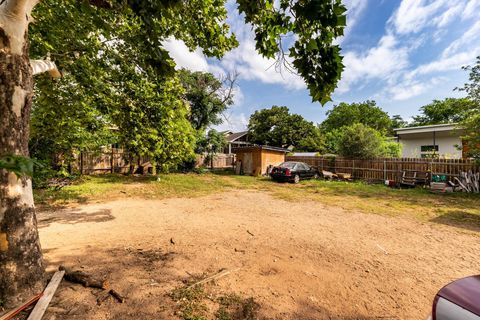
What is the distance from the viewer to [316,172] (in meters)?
16.9

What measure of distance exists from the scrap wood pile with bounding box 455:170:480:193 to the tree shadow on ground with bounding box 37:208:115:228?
16.0m

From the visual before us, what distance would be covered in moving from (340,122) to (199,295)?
49.4 m

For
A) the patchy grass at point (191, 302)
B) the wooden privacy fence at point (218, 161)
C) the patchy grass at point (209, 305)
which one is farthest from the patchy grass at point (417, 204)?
the wooden privacy fence at point (218, 161)

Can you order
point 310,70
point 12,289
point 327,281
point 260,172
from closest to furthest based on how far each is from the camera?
point 12,289 < point 310,70 < point 327,281 < point 260,172

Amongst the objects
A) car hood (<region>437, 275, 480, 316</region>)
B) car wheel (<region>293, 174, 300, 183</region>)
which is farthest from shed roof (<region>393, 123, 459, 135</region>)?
car hood (<region>437, 275, 480, 316</region>)

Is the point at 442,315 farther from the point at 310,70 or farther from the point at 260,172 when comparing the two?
the point at 260,172

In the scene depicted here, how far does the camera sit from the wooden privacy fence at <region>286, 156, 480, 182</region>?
1202 centimetres

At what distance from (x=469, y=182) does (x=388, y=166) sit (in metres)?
3.85

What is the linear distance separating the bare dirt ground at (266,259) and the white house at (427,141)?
14104mm

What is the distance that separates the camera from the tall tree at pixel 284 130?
3338cm

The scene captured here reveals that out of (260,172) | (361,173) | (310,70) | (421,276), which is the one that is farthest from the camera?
(260,172)

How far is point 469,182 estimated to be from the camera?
446 inches

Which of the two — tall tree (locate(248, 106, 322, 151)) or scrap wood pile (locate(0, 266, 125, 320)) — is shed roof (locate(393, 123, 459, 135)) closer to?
tall tree (locate(248, 106, 322, 151))

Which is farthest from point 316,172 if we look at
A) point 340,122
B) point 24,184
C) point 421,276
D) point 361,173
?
point 340,122
